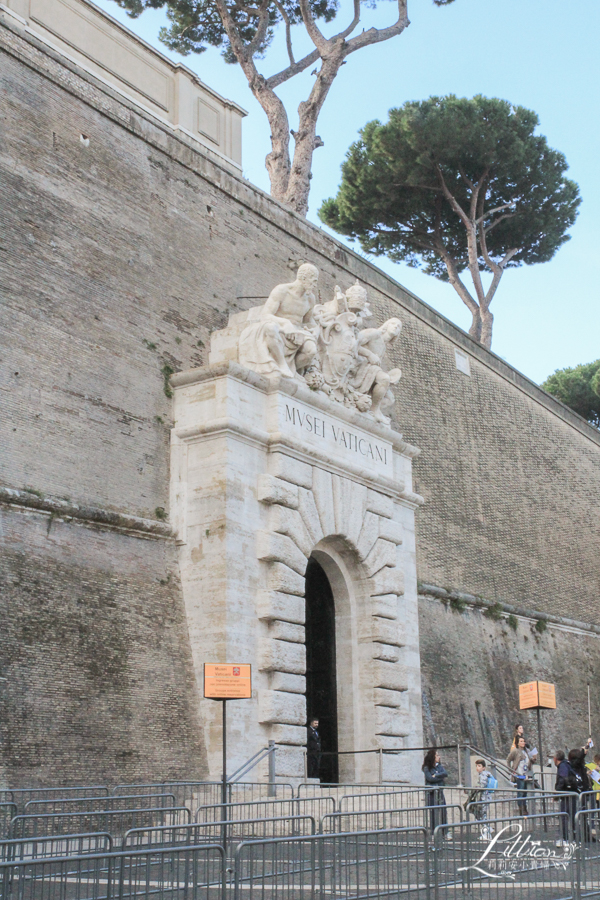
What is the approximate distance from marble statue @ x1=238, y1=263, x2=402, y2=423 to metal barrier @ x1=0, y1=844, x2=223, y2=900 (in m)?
8.18

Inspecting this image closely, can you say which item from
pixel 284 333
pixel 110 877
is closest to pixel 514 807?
pixel 284 333

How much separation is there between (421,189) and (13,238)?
1763 centimetres

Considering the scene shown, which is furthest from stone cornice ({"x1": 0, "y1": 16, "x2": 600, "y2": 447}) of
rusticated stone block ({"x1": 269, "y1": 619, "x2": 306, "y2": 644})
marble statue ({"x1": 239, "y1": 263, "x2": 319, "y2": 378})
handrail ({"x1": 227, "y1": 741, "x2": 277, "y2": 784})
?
handrail ({"x1": 227, "y1": 741, "x2": 277, "y2": 784})

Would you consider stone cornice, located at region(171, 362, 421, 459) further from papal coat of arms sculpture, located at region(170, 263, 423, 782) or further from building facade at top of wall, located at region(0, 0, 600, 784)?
building facade at top of wall, located at region(0, 0, 600, 784)

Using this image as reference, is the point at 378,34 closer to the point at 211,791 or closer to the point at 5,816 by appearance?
the point at 211,791

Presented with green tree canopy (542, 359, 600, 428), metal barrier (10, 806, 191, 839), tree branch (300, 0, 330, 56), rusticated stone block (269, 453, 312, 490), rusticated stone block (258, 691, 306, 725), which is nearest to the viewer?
metal barrier (10, 806, 191, 839)

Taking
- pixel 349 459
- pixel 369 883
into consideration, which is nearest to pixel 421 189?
pixel 349 459

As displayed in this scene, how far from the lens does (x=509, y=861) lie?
676cm

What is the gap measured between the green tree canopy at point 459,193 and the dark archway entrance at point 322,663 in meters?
14.8

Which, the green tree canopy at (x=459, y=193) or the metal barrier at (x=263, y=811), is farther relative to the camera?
the green tree canopy at (x=459, y=193)

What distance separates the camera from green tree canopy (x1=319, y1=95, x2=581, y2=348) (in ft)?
87.4

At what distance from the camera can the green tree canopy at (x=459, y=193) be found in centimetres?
2662

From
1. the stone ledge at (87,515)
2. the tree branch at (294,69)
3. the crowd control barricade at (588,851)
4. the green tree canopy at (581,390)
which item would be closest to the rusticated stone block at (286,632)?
the stone ledge at (87,515)

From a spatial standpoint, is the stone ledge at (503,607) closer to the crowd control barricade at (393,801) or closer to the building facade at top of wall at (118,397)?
the building facade at top of wall at (118,397)
